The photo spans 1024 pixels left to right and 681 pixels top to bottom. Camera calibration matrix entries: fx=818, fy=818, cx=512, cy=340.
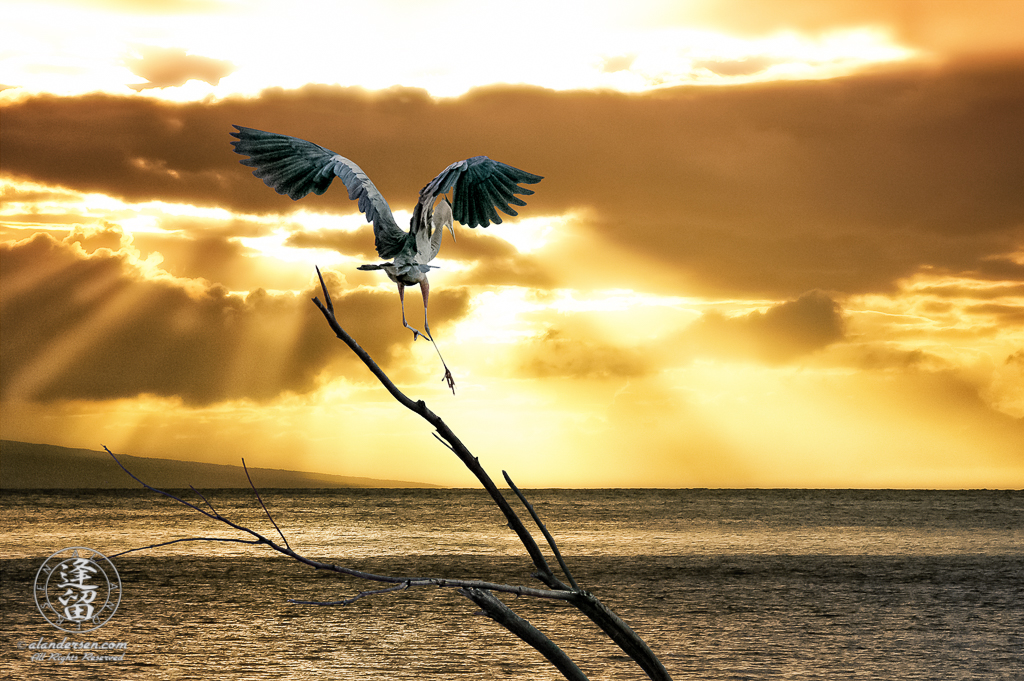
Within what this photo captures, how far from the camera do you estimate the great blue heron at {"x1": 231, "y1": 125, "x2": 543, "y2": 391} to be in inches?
104

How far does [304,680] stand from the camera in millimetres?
13531

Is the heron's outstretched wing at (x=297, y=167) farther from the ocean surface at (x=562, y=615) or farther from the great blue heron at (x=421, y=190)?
the ocean surface at (x=562, y=615)

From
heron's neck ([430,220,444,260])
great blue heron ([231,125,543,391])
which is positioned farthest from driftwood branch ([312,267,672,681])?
heron's neck ([430,220,444,260])

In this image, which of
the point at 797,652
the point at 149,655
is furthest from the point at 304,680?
the point at 797,652

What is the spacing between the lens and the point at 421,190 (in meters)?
2.83

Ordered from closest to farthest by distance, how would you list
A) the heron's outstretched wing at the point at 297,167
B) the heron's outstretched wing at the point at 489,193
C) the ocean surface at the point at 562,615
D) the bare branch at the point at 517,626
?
the bare branch at the point at 517,626
the heron's outstretched wing at the point at 297,167
the heron's outstretched wing at the point at 489,193
the ocean surface at the point at 562,615

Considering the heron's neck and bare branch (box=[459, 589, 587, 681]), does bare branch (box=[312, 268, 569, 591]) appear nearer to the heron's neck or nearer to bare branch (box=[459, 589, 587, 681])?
bare branch (box=[459, 589, 587, 681])

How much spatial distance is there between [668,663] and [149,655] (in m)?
9.79

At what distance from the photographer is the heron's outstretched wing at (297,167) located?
3.08m

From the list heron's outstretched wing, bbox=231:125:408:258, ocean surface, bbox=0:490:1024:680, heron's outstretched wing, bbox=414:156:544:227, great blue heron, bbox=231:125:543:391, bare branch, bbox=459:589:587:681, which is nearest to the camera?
bare branch, bbox=459:589:587:681

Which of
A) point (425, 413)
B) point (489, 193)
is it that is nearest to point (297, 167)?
point (489, 193)

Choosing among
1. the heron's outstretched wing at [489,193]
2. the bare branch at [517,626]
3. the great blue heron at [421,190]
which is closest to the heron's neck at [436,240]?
the great blue heron at [421,190]

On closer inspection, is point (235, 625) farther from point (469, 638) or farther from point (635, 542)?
point (635, 542)

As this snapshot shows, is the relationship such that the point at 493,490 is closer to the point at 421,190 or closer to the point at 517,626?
the point at 517,626
